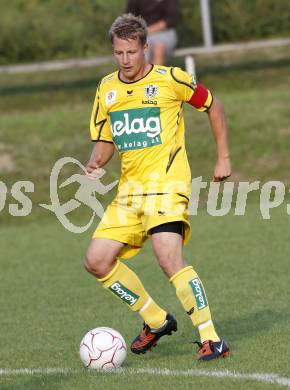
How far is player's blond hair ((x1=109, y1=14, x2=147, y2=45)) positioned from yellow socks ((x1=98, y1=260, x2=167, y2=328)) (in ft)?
4.61

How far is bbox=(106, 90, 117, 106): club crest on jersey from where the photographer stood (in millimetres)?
6781

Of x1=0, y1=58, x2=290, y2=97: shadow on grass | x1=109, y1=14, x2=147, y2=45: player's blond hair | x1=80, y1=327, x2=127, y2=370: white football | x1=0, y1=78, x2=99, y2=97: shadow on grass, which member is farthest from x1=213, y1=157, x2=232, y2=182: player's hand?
x1=0, y1=78, x2=99, y2=97: shadow on grass

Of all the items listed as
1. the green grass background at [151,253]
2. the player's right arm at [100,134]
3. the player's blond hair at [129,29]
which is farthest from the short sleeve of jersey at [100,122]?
the green grass background at [151,253]

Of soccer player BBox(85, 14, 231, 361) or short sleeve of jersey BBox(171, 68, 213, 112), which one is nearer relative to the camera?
soccer player BBox(85, 14, 231, 361)

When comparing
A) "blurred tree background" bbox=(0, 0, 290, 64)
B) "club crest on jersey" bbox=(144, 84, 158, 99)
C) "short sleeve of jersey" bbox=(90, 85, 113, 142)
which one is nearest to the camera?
"club crest on jersey" bbox=(144, 84, 158, 99)

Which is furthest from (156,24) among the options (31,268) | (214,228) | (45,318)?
(45,318)

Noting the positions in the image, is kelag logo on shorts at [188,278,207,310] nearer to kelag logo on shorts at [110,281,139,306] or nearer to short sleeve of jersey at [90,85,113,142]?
kelag logo on shorts at [110,281,139,306]

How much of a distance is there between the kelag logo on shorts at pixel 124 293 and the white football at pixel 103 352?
1.14 ft

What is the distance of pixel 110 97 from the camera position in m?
6.80

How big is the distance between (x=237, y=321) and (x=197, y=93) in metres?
1.83

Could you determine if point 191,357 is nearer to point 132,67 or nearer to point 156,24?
point 132,67

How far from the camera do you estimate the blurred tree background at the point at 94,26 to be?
21.0 metres

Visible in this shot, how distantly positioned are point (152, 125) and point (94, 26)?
50.5 feet

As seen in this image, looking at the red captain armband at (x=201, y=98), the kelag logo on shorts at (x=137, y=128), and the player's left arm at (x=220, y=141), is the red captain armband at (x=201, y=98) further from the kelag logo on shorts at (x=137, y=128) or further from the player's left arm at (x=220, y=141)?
the kelag logo on shorts at (x=137, y=128)
